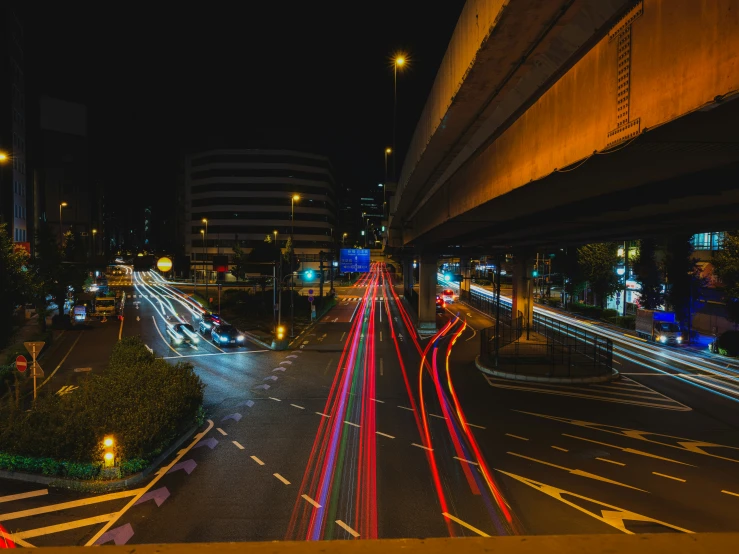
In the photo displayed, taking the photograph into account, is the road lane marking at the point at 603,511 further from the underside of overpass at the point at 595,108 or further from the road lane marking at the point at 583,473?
the underside of overpass at the point at 595,108

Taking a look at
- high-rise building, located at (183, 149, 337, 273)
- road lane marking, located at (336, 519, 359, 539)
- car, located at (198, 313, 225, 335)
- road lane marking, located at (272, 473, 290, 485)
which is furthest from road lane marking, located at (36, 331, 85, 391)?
high-rise building, located at (183, 149, 337, 273)

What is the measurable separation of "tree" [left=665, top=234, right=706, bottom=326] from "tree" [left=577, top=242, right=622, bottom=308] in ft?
34.4

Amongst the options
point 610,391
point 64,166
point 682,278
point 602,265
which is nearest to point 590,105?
point 610,391

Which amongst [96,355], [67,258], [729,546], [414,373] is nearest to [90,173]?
[67,258]

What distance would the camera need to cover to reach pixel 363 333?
41.4m

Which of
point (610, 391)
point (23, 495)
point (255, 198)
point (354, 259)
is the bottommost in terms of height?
point (610, 391)

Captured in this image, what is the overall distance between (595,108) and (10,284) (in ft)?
76.0

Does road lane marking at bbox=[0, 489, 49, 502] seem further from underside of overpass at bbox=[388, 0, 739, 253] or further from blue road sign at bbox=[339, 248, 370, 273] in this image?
blue road sign at bbox=[339, 248, 370, 273]

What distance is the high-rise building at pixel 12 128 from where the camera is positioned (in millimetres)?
62094

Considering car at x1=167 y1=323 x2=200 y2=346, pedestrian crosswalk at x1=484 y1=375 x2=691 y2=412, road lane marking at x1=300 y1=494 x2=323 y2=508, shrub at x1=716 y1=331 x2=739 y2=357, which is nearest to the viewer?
road lane marking at x1=300 y1=494 x2=323 y2=508

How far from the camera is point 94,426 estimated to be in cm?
1313

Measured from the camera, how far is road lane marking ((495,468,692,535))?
976cm

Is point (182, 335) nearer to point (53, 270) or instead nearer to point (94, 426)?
point (53, 270)

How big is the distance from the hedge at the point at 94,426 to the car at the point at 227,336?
1957 cm
